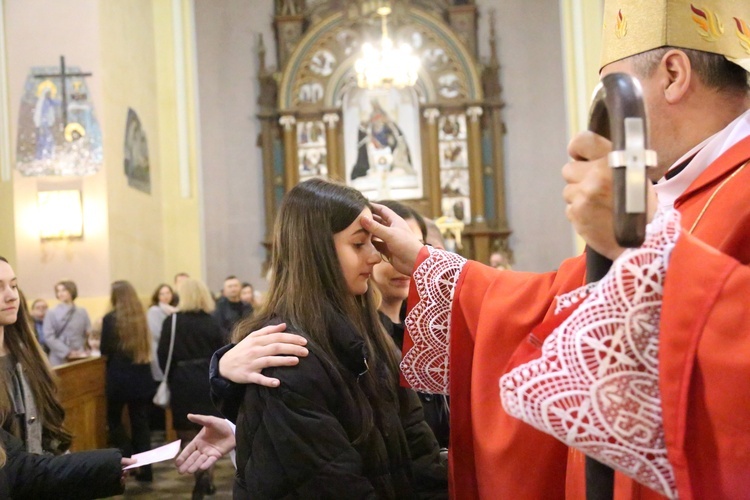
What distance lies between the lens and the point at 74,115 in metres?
9.80

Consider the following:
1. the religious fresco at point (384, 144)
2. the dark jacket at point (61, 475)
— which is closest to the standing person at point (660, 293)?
the dark jacket at point (61, 475)

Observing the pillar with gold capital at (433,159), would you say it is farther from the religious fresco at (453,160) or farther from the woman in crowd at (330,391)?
the woman in crowd at (330,391)

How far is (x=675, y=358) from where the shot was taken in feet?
3.11

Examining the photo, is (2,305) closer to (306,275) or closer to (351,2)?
(306,275)

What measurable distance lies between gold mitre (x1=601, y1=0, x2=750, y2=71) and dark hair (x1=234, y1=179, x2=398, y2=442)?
81 centimetres

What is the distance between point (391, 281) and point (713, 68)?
1.62m

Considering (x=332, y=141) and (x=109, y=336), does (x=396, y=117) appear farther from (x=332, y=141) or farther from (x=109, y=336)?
(x=109, y=336)

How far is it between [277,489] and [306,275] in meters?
0.53

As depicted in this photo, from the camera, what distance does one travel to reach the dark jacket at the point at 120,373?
641 cm

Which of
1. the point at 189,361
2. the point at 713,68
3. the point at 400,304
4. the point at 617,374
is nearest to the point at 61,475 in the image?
the point at 400,304

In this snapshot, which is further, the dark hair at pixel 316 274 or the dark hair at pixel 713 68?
the dark hair at pixel 316 274

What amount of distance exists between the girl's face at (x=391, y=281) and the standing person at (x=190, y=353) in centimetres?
338

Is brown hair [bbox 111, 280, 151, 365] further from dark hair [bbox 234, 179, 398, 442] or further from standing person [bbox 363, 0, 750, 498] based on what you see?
standing person [bbox 363, 0, 750, 498]

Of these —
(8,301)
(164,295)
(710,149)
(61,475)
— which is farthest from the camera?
(164,295)
